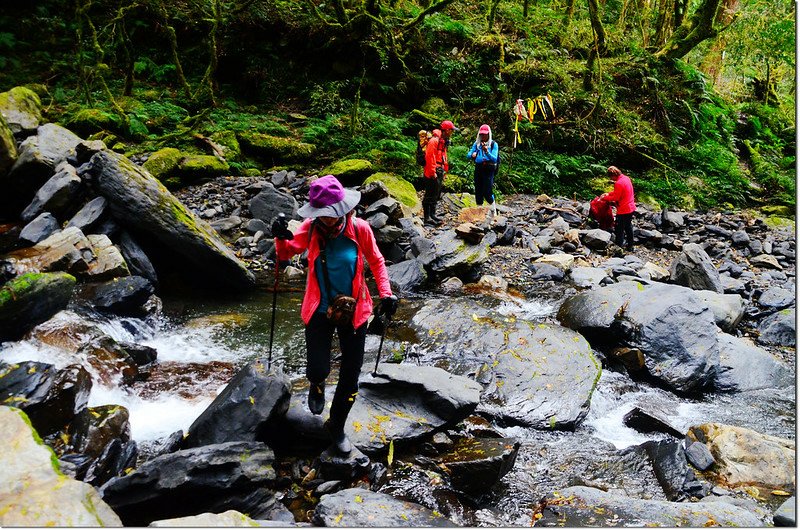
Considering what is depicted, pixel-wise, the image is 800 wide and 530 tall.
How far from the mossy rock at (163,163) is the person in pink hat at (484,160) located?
8456 millimetres

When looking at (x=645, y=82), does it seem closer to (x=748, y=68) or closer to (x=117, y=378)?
(x=748, y=68)

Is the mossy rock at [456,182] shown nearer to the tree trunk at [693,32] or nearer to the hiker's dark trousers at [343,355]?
the tree trunk at [693,32]

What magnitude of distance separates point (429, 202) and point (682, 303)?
279 inches

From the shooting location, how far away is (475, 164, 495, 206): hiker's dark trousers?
1309cm

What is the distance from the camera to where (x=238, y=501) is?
4152 millimetres

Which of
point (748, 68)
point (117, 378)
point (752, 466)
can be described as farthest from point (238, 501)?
point (748, 68)

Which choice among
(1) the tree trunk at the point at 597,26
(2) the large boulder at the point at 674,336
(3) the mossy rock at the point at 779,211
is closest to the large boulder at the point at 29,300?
(2) the large boulder at the point at 674,336

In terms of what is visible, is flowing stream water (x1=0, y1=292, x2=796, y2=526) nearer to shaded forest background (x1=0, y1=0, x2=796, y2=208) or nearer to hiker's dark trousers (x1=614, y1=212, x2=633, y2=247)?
hiker's dark trousers (x1=614, y1=212, x2=633, y2=247)

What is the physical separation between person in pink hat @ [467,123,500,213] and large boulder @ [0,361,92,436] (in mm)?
9813

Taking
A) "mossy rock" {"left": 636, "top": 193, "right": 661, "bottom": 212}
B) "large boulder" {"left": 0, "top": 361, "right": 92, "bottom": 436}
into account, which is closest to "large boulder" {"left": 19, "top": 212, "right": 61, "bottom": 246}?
"large boulder" {"left": 0, "top": 361, "right": 92, "bottom": 436}

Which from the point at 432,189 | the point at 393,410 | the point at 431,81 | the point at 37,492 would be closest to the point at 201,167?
the point at 432,189

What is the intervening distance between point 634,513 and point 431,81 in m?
19.9

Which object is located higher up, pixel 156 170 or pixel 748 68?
pixel 748 68

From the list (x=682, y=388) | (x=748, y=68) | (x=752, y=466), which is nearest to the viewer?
(x=752, y=466)
